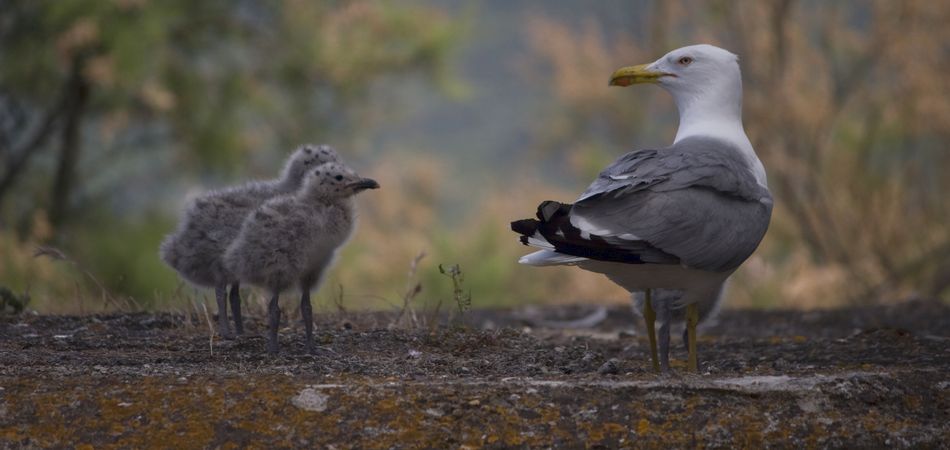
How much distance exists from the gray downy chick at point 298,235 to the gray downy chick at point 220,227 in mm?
378

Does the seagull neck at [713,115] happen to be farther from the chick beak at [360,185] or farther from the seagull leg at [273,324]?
the seagull leg at [273,324]

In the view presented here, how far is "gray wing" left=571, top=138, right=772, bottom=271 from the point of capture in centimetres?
470

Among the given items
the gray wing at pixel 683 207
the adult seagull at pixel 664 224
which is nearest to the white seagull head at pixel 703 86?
the adult seagull at pixel 664 224

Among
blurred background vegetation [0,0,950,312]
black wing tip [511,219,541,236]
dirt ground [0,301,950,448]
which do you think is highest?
blurred background vegetation [0,0,950,312]

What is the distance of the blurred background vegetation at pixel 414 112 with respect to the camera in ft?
45.4

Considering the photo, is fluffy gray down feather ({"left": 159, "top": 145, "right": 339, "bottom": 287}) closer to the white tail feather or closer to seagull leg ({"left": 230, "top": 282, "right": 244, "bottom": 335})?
seagull leg ({"left": 230, "top": 282, "right": 244, "bottom": 335})

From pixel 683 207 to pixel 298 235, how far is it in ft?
4.83

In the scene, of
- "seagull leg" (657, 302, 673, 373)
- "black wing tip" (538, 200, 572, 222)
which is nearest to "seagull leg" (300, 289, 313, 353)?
"black wing tip" (538, 200, 572, 222)

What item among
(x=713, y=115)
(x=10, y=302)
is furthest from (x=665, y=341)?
(x=10, y=302)

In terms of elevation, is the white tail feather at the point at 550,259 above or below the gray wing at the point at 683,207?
below

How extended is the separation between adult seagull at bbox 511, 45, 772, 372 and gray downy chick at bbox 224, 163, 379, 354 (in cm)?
82

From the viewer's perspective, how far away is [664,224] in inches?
185

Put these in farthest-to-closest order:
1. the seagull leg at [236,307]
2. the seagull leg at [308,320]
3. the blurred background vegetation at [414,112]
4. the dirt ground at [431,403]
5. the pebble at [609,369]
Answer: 1. the blurred background vegetation at [414,112]
2. the seagull leg at [236,307]
3. the seagull leg at [308,320]
4. the pebble at [609,369]
5. the dirt ground at [431,403]

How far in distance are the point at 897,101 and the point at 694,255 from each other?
10.3 metres
